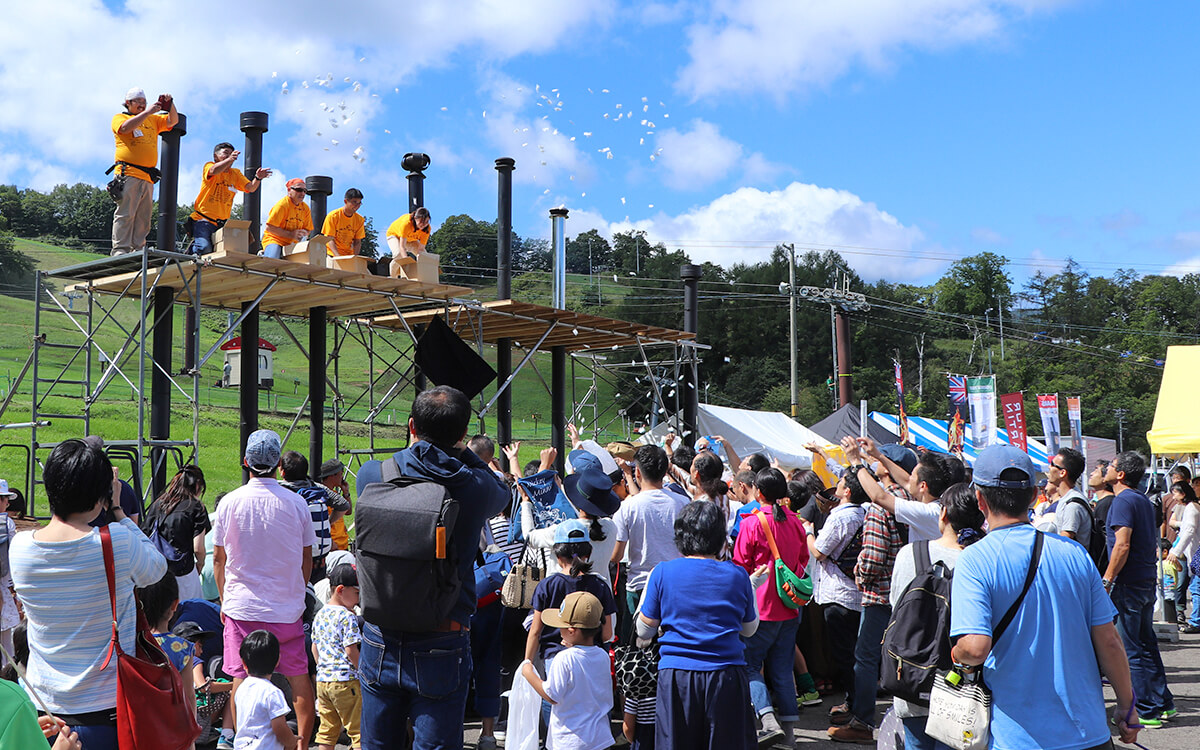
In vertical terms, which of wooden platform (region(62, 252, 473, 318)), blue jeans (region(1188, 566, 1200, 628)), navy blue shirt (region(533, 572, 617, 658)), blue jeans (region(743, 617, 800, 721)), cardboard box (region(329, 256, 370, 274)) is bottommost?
blue jeans (region(1188, 566, 1200, 628))

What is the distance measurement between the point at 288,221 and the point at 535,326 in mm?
4483

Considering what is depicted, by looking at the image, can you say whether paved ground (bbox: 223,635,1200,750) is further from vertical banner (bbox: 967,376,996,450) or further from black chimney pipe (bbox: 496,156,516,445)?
black chimney pipe (bbox: 496,156,516,445)

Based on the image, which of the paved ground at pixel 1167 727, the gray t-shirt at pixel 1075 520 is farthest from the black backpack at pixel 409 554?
the gray t-shirt at pixel 1075 520

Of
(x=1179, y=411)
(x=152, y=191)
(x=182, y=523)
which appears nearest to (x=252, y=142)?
(x=152, y=191)

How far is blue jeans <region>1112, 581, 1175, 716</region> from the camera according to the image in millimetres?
6996

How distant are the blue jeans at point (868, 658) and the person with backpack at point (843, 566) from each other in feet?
1.14

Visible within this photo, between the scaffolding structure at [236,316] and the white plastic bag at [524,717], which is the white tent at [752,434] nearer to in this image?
the scaffolding structure at [236,316]

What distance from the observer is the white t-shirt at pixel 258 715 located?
4766 millimetres

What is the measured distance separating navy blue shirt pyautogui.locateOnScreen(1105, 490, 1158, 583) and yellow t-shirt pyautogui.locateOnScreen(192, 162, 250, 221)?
9.09 m

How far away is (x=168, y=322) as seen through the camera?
1153 cm

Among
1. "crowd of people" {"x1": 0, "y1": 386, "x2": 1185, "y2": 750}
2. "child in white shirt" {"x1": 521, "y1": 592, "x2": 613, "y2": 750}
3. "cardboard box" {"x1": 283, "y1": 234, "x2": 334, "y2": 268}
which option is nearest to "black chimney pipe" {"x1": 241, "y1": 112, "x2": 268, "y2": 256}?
"cardboard box" {"x1": 283, "y1": 234, "x2": 334, "y2": 268}

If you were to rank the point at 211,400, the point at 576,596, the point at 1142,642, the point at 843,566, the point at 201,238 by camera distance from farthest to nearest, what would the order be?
the point at 211,400 → the point at 201,238 → the point at 1142,642 → the point at 843,566 → the point at 576,596

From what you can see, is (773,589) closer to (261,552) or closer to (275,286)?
(261,552)

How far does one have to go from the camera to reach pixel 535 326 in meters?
14.7
